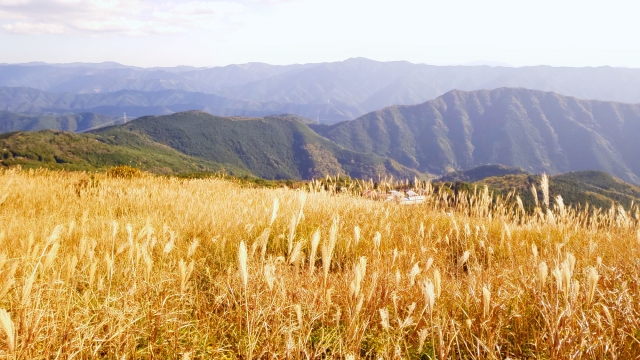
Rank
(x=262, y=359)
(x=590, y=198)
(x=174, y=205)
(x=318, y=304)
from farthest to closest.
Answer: (x=590, y=198)
(x=174, y=205)
(x=318, y=304)
(x=262, y=359)

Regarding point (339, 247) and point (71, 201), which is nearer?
point (339, 247)

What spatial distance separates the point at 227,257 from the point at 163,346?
5.46ft

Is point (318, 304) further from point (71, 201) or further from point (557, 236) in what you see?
point (71, 201)

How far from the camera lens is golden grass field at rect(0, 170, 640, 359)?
6.38 ft

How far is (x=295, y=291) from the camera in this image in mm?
2738

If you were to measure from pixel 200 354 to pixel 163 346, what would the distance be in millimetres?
217

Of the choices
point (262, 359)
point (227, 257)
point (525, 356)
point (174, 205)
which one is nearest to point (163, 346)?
point (262, 359)

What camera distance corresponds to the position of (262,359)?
2.15m

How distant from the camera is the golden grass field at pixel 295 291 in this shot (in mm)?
1944

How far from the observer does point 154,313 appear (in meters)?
2.28

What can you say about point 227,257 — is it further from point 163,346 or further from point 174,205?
point 174,205

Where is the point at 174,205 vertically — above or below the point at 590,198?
above

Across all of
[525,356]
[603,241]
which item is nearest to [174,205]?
[525,356]

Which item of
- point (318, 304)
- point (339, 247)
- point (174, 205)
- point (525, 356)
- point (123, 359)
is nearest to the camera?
point (123, 359)
